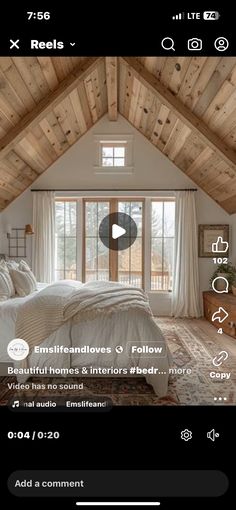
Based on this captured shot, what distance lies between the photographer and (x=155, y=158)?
4.40 metres

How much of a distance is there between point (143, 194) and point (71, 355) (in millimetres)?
3799

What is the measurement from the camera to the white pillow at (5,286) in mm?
2500

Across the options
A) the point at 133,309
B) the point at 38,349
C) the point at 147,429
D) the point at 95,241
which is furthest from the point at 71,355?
the point at 95,241

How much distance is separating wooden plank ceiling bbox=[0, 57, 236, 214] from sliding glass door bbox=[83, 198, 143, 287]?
0.86m

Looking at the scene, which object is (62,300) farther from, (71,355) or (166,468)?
(166,468)

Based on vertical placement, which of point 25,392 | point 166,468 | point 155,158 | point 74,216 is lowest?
point 166,468

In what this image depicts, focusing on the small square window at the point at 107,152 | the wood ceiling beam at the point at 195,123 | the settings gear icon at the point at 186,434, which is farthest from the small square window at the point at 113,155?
the settings gear icon at the point at 186,434

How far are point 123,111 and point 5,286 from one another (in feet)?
9.31

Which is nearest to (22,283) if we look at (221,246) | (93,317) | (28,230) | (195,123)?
(93,317)

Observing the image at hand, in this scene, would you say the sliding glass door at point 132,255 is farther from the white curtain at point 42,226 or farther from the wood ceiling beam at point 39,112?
the wood ceiling beam at point 39,112
